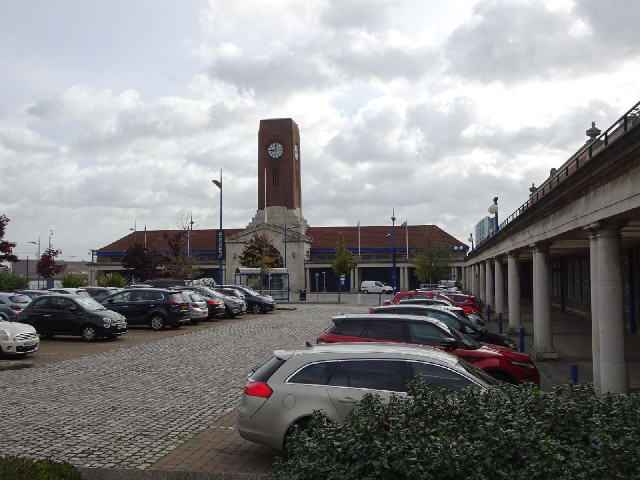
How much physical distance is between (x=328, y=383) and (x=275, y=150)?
88405 millimetres

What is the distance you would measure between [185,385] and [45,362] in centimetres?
536

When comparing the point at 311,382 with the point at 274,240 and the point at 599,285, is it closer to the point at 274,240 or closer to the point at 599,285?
the point at 599,285

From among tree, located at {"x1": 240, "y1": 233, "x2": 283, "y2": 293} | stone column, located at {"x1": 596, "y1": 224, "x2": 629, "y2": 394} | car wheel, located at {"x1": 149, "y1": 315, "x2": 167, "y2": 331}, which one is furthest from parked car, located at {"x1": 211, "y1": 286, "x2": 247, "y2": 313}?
tree, located at {"x1": 240, "y1": 233, "x2": 283, "y2": 293}

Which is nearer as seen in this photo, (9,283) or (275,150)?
(9,283)

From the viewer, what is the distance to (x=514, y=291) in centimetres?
2544

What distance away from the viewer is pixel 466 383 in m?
7.49

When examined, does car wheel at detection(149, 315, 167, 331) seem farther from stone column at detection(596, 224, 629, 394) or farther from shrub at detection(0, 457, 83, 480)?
shrub at detection(0, 457, 83, 480)

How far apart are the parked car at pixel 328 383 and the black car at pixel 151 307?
Result: 729 inches

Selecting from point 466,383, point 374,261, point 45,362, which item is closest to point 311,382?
point 466,383

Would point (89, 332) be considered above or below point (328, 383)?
below

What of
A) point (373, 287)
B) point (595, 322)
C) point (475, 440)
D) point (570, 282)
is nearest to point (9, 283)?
point (570, 282)

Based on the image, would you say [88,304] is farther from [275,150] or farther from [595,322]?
[275,150]

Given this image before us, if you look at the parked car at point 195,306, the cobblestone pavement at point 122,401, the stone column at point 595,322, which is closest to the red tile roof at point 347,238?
the parked car at point 195,306

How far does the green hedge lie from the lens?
4750 mm
